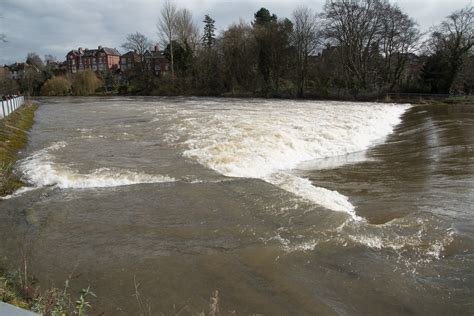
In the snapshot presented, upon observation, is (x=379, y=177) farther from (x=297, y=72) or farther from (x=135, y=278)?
(x=297, y=72)

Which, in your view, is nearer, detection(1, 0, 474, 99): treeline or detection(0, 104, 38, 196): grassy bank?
detection(0, 104, 38, 196): grassy bank

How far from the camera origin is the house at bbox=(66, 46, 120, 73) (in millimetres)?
114375

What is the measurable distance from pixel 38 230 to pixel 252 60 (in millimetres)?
58463

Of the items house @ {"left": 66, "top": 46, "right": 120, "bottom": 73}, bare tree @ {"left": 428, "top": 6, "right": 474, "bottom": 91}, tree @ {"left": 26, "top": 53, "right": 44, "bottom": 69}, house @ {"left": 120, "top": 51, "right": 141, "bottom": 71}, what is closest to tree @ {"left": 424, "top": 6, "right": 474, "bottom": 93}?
bare tree @ {"left": 428, "top": 6, "right": 474, "bottom": 91}

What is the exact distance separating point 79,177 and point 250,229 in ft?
18.3

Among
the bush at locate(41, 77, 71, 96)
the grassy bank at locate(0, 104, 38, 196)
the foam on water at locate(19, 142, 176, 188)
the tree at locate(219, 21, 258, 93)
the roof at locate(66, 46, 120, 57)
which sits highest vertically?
the roof at locate(66, 46, 120, 57)

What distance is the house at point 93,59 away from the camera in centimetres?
11438

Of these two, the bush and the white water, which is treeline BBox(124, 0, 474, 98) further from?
the white water

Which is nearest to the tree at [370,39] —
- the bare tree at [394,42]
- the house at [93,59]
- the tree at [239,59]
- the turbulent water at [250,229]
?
the bare tree at [394,42]

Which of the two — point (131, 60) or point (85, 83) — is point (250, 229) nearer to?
point (85, 83)

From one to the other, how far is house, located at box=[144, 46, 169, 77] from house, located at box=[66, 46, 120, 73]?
2160cm

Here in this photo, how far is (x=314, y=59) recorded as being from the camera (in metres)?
57.5

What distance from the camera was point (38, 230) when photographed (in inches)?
257

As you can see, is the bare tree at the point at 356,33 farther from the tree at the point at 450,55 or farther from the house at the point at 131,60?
the house at the point at 131,60
